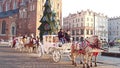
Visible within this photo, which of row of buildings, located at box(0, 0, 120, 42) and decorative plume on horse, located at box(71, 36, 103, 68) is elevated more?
row of buildings, located at box(0, 0, 120, 42)

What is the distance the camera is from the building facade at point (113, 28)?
133650 millimetres

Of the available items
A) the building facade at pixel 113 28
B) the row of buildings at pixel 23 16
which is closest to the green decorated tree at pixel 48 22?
the row of buildings at pixel 23 16

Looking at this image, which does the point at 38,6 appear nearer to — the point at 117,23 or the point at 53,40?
the point at 53,40

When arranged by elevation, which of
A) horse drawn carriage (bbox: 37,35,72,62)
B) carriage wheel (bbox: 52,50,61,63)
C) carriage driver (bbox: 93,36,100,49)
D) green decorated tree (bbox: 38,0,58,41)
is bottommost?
carriage wheel (bbox: 52,50,61,63)

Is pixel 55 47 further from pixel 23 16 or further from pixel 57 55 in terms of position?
pixel 23 16

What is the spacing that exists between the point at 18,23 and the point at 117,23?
238ft

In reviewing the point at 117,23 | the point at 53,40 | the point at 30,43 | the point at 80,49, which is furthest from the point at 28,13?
the point at 117,23

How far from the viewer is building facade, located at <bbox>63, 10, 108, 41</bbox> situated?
114 metres

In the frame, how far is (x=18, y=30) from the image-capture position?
74.1 meters

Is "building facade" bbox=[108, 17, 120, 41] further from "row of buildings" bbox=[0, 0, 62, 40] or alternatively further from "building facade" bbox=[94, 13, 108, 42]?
"row of buildings" bbox=[0, 0, 62, 40]

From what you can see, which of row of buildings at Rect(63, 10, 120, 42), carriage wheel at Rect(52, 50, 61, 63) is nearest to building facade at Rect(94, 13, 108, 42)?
row of buildings at Rect(63, 10, 120, 42)

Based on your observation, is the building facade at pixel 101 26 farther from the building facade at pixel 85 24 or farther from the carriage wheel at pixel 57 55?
the carriage wheel at pixel 57 55

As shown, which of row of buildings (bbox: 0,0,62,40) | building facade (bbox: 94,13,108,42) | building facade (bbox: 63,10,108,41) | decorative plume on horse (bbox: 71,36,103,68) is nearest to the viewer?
decorative plume on horse (bbox: 71,36,103,68)

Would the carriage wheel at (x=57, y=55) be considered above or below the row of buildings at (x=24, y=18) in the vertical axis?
below
